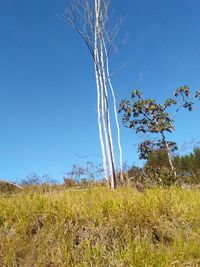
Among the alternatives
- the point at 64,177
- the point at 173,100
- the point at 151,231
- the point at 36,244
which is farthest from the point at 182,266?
the point at 173,100

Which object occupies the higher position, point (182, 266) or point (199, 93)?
point (199, 93)

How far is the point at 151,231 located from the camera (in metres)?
3.91

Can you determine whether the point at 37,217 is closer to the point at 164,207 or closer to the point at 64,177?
the point at 164,207

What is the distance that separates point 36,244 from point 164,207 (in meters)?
1.62

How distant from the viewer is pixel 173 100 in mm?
19125

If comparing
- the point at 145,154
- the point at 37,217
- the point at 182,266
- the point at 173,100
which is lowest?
the point at 182,266

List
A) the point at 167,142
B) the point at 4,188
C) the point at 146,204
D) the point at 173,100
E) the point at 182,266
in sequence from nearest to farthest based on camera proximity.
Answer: the point at 182,266 → the point at 146,204 → the point at 4,188 → the point at 167,142 → the point at 173,100

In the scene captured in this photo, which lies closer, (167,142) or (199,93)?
(167,142)

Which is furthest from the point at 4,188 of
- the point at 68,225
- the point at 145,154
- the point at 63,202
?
the point at 145,154

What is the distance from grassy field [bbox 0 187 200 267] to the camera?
123 inches

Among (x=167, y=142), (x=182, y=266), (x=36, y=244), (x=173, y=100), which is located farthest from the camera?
(x=173, y=100)

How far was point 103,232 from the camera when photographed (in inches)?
154

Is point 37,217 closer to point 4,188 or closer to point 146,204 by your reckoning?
point 146,204

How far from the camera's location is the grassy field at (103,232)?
10.2 feet
